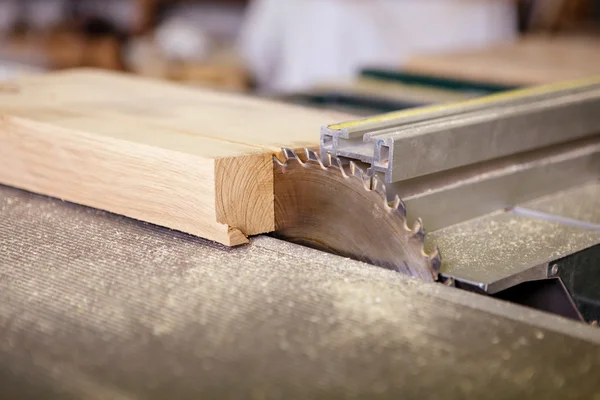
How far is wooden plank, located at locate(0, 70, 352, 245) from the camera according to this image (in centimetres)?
104

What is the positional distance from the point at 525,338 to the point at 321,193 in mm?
340

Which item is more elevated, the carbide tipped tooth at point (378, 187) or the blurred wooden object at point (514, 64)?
the carbide tipped tooth at point (378, 187)

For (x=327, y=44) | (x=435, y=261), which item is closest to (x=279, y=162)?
(x=435, y=261)

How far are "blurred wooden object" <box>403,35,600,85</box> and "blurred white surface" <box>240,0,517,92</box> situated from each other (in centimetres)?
80

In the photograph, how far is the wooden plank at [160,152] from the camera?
3.40 ft

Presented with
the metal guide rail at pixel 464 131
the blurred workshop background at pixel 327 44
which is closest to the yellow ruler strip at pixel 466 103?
the metal guide rail at pixel 464 131

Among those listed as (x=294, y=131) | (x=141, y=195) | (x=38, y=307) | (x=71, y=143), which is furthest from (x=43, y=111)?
(x=38, y=307)

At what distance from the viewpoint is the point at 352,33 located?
3.89m

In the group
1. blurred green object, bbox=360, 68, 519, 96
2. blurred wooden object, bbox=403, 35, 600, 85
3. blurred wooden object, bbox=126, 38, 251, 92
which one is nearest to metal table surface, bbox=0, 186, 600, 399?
blurred green object, bbox=360, 68, 519, 96

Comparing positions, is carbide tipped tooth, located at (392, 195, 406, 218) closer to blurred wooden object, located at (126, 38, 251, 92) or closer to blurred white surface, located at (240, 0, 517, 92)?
blurred white surface, located at (240, 0, 517, 92)

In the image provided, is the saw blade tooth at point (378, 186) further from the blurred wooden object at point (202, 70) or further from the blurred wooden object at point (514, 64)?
the blurred wooden object at point (202, 70)

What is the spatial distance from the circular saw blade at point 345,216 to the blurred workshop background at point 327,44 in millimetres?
925

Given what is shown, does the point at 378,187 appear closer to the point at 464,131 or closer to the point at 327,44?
the point at 464,131

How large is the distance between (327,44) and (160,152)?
2.91 m
